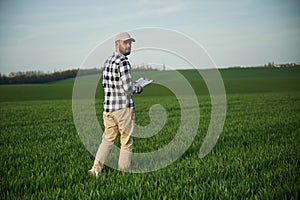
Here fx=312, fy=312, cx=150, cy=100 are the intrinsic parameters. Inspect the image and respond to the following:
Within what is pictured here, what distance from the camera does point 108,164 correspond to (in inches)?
234

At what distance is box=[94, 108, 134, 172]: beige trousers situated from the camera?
5219 mm

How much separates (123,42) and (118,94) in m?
0.86

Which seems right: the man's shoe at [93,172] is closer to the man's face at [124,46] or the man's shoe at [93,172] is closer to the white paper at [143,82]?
the white paper at [143,82]

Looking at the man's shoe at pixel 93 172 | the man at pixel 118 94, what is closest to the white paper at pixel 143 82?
the man at pixel 118 94

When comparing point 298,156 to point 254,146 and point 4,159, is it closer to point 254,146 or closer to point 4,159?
point 254,146

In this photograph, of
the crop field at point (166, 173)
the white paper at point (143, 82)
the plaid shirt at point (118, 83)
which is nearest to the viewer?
the crop field at point (166, 173)

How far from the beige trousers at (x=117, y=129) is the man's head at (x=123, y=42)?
98 centimetres

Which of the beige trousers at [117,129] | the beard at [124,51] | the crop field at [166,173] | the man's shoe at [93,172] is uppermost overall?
the beard at [124,51]

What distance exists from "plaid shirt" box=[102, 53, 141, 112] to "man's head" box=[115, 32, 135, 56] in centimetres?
9

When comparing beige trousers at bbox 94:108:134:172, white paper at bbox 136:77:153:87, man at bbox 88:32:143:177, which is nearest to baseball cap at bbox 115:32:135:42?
man at bbox 88:32:143:177

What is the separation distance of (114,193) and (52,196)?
0.83m

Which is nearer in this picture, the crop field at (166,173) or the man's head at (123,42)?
the crop field at (166,173)

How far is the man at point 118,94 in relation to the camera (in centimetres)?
505

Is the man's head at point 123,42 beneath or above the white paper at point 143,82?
above
